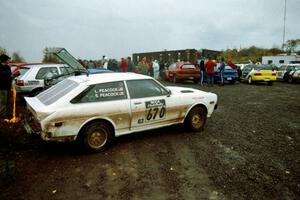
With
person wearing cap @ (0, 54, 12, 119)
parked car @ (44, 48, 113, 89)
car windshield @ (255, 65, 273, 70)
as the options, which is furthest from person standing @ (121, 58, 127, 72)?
person wearing cap @ (0, 54, 12, 119)

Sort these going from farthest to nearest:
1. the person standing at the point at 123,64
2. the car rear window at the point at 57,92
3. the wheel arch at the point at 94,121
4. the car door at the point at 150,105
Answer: the person standing at the point at 123,64 → the car door at the point at 150,105 → the car rear window at the point at 57,92 → the wheel arch at the point at 94,121

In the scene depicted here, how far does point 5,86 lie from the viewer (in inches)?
277

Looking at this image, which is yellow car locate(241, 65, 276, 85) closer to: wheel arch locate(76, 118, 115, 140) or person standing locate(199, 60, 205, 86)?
person standing locate(199, 60, 205, 86)

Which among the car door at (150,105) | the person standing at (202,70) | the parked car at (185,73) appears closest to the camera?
the car door at (150,105)

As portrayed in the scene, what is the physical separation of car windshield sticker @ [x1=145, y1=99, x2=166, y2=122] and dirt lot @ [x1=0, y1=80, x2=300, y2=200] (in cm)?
58

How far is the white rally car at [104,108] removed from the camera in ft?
15.7

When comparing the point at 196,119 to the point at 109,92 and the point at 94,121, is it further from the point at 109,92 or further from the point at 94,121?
the point at 94,121

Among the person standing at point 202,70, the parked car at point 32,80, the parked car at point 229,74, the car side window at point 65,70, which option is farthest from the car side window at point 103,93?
the parked car at point 229,74

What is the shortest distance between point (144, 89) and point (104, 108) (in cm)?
110

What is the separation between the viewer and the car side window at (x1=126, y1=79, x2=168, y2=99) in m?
5.63

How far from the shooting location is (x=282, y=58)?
33531mm

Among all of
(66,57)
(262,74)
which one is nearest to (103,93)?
(66,57)

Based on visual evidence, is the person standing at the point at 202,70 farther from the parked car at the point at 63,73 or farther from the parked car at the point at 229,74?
the parked car at the point at 63,73

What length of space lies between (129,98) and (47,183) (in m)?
2.28
